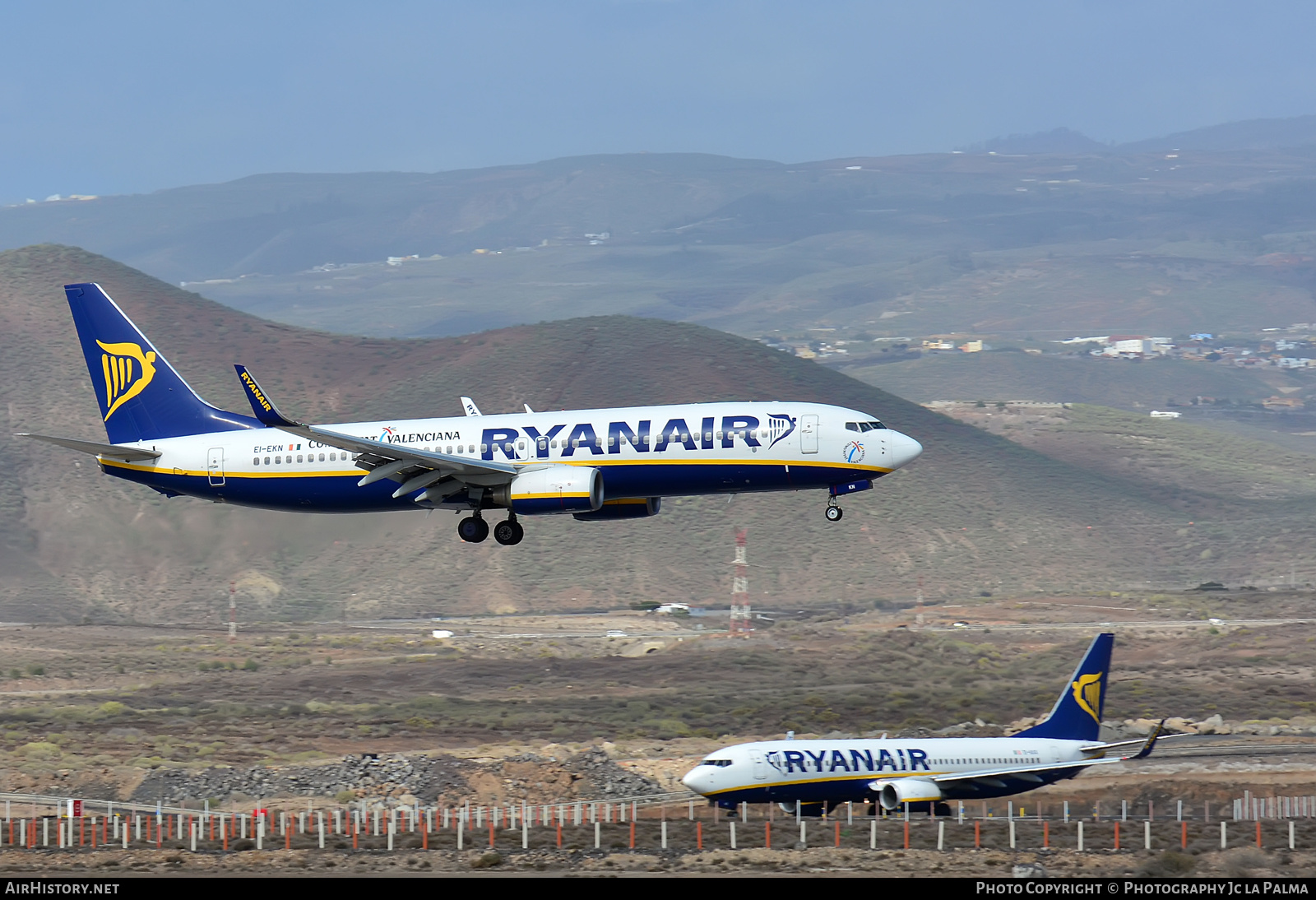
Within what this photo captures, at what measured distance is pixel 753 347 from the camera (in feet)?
646

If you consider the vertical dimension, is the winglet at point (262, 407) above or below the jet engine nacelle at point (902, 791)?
above

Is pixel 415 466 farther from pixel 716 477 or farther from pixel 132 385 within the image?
pixel 132 385

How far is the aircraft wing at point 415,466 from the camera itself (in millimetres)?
58219

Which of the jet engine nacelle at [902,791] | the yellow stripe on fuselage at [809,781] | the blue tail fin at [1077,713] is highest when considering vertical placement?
the blue tail fin at [1077,713]

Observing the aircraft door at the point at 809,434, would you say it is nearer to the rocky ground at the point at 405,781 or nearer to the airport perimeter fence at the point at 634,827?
the airport perimeter fence at the point at 634,827

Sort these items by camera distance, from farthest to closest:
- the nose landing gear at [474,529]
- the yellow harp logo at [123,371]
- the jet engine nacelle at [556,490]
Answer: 1. the yellow harp logo at [123,371]
2. the nose landing gear at [474,529]
3. the jet engine nacelle at [556,490]

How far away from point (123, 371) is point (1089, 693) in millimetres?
42420

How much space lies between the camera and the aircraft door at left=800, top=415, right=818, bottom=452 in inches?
2338

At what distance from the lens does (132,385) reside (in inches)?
2717

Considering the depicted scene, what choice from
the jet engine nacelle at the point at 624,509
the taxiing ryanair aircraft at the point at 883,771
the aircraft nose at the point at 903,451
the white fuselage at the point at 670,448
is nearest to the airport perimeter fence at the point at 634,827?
the taxiing ryanair aircraft at the point at 883,771

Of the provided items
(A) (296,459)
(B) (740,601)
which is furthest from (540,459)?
(B) (740,601)

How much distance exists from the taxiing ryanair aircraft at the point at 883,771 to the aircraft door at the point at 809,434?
11.1m

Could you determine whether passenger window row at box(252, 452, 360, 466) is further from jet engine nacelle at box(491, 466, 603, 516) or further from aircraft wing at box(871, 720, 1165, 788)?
aircraft wing at box(871, 720, 1165, 788)
